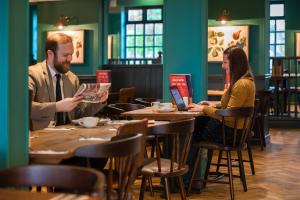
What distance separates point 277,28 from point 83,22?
7.68 meters

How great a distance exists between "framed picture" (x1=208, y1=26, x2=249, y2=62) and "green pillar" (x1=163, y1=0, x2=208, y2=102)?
6045 millimetres

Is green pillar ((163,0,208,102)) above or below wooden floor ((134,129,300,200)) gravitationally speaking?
above

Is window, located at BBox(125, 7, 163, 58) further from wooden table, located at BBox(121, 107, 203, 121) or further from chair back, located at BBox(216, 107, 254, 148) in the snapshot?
wooden table, located at BBox(121, 107, 203, 121)

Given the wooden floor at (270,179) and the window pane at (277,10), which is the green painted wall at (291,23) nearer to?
the window pane at (277,10)

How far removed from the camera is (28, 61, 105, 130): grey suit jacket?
3496 mm

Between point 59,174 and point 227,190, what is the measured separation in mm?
3476

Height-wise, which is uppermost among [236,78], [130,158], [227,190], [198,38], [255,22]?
[255,22]

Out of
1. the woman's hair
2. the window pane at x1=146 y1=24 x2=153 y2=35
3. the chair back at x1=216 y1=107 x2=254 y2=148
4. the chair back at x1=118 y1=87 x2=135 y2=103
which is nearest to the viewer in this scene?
the chair back at x1=216 y1=107 x2=254 y2=148

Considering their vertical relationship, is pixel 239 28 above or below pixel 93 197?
above

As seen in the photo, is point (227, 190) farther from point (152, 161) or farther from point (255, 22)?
point (255, 22)

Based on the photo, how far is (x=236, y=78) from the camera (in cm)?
496

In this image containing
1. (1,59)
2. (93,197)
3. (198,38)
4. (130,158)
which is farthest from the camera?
(198,38)

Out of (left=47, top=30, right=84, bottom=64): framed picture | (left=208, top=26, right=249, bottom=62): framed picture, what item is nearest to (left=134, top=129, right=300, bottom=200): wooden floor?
(left=208, top=26, right=249, bottom=62): framed picture

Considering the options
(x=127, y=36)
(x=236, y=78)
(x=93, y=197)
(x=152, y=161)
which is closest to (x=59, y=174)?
(x=93, y=197)
